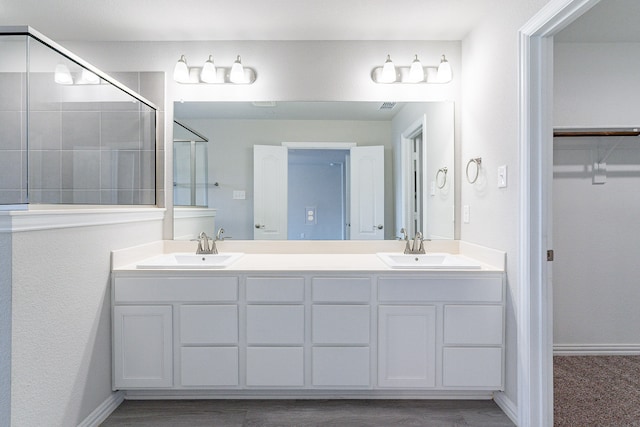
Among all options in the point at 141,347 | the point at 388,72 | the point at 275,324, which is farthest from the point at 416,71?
the point at 141,347

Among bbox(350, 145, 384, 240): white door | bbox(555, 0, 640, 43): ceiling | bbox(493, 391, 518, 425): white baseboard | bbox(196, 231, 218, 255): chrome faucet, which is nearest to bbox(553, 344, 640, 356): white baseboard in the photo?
bbox(493, 391, 518, 425): white baseboard

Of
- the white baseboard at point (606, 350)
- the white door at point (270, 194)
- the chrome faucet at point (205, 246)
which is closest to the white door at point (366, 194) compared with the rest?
the white door at point (270, 194)

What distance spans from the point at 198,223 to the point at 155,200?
0.33 metres

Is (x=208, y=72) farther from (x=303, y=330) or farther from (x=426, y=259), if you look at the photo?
(x=426, y=259)

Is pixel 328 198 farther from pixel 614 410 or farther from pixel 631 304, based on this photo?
pixel 631 304

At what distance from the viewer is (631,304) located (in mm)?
2811

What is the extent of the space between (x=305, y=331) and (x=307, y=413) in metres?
0.43

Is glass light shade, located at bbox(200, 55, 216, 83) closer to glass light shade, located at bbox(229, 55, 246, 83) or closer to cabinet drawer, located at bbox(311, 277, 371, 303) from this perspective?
glass light shade, located at bbox(229, 55, 246, 83)

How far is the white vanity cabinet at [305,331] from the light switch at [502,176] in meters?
0.50

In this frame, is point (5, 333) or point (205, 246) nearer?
point (5, 333)

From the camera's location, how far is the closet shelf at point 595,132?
2.61m

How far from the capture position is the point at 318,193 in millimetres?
2664

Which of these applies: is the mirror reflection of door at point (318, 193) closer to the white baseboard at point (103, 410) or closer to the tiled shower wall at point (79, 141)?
the tiled shower wall at point (79, 141)

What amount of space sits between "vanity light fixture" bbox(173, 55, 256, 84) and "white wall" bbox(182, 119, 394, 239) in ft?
0.92
